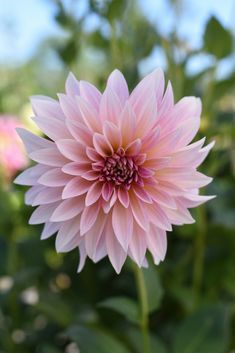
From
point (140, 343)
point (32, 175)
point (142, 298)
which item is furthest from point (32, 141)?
point (140, 343)

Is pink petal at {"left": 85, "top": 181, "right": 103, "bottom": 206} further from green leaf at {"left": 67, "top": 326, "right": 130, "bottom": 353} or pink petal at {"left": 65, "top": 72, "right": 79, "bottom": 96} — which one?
green leaf at {"left": 67, "top": 326, "right": 130, "bottom": 353}

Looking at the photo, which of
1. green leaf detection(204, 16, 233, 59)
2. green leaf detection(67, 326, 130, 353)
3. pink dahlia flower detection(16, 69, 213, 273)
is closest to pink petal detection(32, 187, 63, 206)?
pink dahlia flower detection(16, 69, 213, 273)

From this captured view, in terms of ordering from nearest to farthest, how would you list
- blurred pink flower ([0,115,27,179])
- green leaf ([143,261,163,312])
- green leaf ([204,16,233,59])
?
green leaf ([143,261,163,312]) < green leaf ([204,16,233,59]) < blurred pink flower ([0,115,27,179])

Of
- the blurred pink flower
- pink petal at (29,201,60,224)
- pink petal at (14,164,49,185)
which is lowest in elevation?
pink petal at (29,201,60,224)

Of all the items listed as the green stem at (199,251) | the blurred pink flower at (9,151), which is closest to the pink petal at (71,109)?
the green stem at (199,251)

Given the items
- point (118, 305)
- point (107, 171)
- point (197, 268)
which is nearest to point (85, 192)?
point (107, 171)

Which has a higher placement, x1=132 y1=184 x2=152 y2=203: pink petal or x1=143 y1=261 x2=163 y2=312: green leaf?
x1=132 y1=184 x2=152 y2=203: pink petal

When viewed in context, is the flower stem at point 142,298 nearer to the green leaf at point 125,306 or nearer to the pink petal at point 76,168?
the green leaf at point 125,306

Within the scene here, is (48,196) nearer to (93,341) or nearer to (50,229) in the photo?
(50,229)
